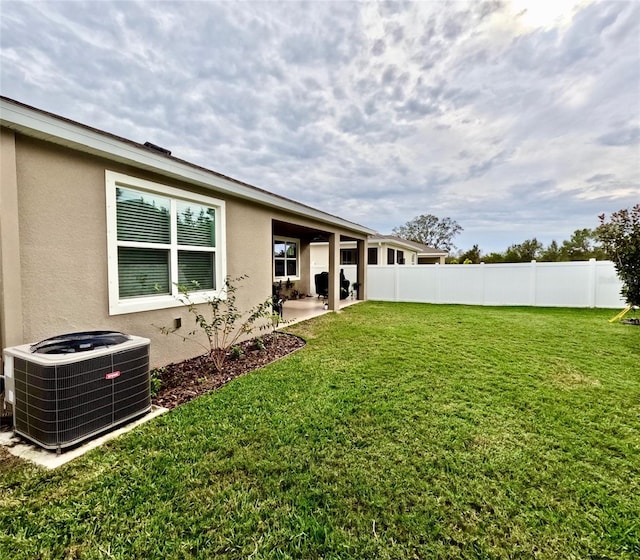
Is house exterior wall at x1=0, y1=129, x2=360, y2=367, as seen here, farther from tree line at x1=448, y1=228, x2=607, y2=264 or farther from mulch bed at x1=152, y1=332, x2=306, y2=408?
tree line at x1=448, y1=228, x2=607, y2=264

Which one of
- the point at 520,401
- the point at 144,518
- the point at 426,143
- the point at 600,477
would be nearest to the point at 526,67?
the point at 426,143

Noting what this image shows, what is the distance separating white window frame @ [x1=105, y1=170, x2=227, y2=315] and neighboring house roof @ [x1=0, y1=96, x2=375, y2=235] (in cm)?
23

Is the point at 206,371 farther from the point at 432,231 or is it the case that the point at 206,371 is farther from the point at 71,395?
the point at 432,231

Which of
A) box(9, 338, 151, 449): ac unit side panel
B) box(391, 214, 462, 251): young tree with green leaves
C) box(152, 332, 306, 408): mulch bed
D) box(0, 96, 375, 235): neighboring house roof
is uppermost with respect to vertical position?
box(391, 214, 462, 251): young tree with green leaves

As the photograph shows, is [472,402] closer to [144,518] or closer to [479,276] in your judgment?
[144,518]

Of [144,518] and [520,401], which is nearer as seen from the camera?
[144,518]

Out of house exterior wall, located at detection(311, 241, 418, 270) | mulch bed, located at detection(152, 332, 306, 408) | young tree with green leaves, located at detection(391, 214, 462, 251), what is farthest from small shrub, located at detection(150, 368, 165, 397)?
young tree with green leaves, located at detection(391, 214, 462, 251)

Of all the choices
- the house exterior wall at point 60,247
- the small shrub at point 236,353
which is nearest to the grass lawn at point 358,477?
the small shrub at point 236,353

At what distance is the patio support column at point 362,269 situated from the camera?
1382 cm

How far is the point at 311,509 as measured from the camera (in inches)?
76.1

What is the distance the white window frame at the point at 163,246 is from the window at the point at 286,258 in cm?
639

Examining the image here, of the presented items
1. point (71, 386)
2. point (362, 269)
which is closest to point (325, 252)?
point (362, 269)

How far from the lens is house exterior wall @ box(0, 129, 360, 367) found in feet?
9.86

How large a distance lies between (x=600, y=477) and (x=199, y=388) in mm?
4188
